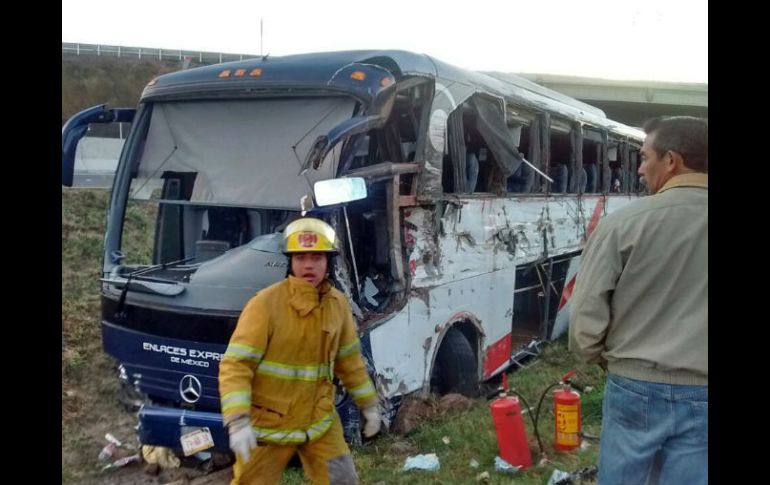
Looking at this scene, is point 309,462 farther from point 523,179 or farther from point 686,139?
point 523,179

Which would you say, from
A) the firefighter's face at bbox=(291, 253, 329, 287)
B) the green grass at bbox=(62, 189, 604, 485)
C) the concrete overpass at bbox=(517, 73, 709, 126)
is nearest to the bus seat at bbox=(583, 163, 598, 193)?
the green grass at bbox=(62, 189, 604, 485)

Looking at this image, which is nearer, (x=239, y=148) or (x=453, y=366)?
(x=239, y=148)

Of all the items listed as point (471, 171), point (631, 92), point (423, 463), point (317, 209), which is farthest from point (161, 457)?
point (631, 92)

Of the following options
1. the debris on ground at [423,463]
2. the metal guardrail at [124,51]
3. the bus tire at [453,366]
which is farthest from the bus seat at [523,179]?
the metal guardrail at [124,51]

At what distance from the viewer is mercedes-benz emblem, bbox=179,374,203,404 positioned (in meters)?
4.88

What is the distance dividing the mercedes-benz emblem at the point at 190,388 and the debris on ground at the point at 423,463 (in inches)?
61.1

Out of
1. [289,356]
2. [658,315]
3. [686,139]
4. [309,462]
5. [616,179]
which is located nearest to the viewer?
[658,315]

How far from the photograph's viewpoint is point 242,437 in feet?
10.3

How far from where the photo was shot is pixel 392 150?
559cm

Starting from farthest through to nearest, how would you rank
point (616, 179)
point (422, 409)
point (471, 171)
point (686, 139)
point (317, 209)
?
point (616, 179)
point (471, 171)
point (422, 409)
point (317, 209)
point (686, 139)

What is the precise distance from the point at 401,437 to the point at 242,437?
2428mm

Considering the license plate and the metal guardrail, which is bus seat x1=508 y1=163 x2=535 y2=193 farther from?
the metal guardrail

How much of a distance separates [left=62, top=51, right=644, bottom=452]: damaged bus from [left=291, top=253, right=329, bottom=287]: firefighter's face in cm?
97

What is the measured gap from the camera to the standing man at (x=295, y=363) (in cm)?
339
